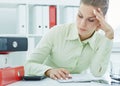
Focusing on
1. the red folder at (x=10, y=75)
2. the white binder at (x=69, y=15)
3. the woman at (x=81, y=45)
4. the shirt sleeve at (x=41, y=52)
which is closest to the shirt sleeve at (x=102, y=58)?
the woman at (x=81, y=45)

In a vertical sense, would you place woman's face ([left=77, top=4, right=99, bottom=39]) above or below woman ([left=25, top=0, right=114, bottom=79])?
above

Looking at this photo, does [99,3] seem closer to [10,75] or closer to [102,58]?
[102,58]

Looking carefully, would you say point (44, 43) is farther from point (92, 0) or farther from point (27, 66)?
Result: point (92, 0)

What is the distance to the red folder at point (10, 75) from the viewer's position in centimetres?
→ 98

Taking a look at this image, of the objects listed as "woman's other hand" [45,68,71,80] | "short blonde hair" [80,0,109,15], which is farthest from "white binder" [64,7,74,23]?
"woman's other hand" [45,68,71,80]

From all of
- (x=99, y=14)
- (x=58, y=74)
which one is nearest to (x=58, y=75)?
(x=58, y=74)

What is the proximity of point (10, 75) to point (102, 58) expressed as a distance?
732 mm

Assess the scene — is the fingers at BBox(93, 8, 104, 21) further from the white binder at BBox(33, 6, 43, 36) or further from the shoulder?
the white binder at BBox(33, 6, 43, 36)

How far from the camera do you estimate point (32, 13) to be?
2.82m

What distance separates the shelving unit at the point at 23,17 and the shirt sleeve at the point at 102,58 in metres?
1.19

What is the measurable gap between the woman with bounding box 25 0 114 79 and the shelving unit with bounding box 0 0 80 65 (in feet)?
3.53

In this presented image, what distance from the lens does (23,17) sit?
271 centimetres

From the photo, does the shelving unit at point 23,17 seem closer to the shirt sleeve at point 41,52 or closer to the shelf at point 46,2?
the shelf at point 46,2

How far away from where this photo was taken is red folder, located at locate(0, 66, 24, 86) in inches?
38.4
